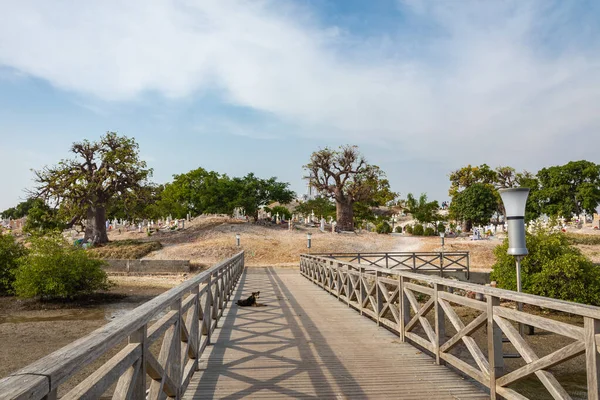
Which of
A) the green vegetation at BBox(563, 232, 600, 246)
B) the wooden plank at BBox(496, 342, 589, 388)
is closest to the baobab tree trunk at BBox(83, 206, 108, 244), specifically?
the green vegetation at BBox(563, 232, 600, 246)

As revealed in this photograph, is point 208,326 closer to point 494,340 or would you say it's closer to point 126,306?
point 494,340

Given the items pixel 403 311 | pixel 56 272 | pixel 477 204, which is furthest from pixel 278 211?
pixel 403 311

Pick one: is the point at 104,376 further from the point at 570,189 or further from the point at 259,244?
the point at 570,189

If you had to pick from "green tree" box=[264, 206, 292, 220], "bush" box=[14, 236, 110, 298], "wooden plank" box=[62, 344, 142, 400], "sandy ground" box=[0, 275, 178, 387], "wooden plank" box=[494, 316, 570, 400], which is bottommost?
"sandy ground" box=[0, 275, 178, 387]

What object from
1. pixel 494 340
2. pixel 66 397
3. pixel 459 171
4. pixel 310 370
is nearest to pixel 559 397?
pixel 494 340

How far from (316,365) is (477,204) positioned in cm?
5508

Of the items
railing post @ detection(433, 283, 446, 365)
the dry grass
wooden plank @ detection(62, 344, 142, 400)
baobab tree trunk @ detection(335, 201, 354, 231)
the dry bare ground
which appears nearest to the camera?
wooden plank @ detection(62, 344, 142, 400)

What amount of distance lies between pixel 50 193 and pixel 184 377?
1356 inches

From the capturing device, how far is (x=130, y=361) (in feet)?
9.18

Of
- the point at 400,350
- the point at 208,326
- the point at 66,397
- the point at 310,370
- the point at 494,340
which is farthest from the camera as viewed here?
the point at 208,326

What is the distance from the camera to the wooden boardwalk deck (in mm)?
4355

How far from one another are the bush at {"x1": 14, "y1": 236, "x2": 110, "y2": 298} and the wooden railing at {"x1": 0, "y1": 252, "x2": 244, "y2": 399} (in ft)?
51.1

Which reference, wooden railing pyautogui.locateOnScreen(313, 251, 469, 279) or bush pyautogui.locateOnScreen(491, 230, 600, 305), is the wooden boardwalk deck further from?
wooden railing pyautogui.locateOnScreen(313, 251, 469, 279)

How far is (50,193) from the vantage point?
34.0 meters
